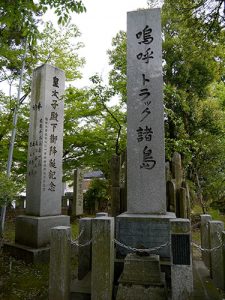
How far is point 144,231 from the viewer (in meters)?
4.94

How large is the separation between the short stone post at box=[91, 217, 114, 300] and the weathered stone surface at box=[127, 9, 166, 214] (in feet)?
5.45

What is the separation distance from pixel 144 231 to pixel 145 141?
185cm

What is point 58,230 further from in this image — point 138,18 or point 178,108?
point 178,108

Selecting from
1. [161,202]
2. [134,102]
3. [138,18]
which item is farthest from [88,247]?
[138,18]

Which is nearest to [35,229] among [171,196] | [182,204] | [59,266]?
[59,266]

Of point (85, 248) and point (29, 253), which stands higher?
point (85, 248)

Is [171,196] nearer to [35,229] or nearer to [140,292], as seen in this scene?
[140,292]

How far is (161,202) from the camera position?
535cm

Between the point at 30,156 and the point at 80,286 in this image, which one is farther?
the point at 30,156

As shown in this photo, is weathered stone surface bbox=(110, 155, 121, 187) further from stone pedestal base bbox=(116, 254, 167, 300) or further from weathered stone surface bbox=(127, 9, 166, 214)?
stone pedestal base bbox=(116, 254, 167, 300)

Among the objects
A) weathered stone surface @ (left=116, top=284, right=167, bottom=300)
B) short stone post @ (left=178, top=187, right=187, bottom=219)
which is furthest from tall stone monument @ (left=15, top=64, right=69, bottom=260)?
weathered stone surface @ (left=116, top=284, right=167, bottom=300)

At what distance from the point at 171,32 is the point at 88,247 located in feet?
37.6

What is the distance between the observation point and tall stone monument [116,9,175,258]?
4.98 meters

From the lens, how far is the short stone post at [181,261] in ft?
11.8
